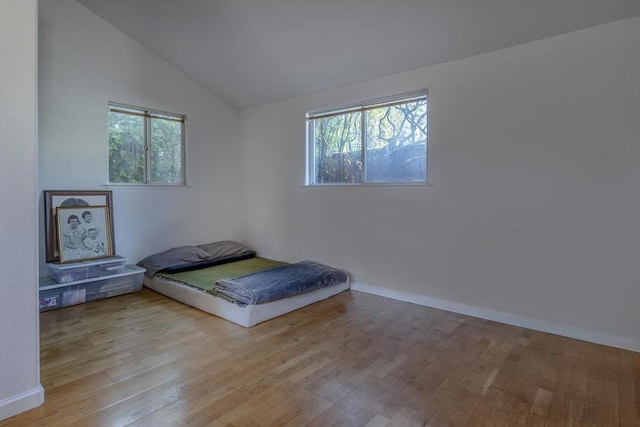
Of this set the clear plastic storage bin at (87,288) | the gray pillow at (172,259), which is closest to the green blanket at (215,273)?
the gray pillow at (172,259)

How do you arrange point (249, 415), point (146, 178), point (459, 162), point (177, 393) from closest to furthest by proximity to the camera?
point (249, 415) → point (177, 393) → point (459, 162) → point (146, 178)

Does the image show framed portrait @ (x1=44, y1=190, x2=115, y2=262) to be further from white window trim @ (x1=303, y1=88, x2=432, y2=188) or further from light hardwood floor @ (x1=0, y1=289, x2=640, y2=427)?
white window trim @ (x1=303, y1=88, x2=432, y2=188)

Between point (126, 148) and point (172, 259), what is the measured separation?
1.37m

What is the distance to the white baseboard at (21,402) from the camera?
1.54m

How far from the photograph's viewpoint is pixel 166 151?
4230 millimetres

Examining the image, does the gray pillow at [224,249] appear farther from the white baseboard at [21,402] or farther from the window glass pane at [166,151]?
the white baseboard at [21,402]

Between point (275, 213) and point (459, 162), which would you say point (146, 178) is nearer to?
point (275, 213)

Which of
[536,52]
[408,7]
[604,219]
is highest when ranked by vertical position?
[408,7]

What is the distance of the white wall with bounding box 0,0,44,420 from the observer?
153 centimetres

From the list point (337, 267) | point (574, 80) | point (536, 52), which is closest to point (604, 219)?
point (574, 80)

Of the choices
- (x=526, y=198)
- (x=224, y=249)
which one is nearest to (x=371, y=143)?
(x=526, y=198)

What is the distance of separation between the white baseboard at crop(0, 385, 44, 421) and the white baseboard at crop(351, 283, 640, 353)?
268cm

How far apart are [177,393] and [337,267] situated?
230 centimetres

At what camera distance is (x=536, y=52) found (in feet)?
8.48
